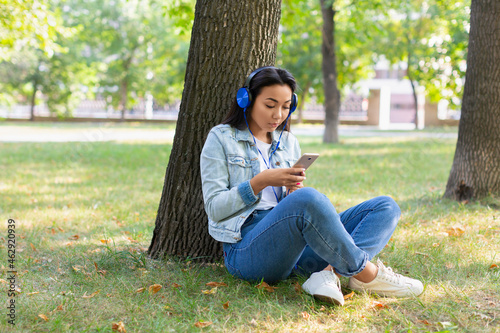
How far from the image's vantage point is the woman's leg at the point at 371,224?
2.80 meters

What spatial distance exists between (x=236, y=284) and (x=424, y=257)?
1.56 meters

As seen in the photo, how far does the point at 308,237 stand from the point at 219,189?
1.94ft

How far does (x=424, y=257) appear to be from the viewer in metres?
3.69

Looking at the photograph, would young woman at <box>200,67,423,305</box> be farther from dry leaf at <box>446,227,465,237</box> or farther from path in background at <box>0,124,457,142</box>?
path in background at <box>0,124,457,142</box>

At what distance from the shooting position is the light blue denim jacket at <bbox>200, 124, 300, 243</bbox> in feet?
8.85

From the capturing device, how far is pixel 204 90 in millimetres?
3506

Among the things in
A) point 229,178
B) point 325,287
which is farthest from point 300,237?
point 229,178

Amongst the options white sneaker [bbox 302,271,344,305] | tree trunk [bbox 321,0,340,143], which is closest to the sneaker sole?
white sneaker [bbox 302,271,344,305]

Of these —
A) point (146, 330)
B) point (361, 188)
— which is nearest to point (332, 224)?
point (146, 330)

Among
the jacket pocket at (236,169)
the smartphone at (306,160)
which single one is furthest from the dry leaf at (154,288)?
the smartphone at (306,160)

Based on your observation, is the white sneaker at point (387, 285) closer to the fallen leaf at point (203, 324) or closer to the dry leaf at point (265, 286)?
the dry leaf at point (265, 286)

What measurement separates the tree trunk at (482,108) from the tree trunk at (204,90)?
303 cm

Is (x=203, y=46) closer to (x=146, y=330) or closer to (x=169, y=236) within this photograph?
(x=169, y=236)

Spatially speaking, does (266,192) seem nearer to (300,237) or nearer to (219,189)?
(219,189)
